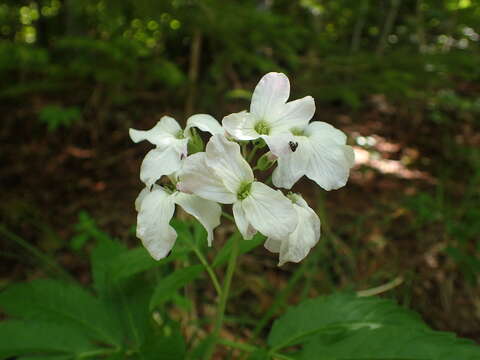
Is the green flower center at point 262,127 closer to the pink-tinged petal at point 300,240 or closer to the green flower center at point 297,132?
the green flower center at point 297,132

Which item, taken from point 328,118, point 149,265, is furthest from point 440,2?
point 149,265

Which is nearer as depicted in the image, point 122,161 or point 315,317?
point 315,317

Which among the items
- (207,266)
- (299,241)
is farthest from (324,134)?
(207,266)

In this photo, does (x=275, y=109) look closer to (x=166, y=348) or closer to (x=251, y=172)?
(x=251, y=172)

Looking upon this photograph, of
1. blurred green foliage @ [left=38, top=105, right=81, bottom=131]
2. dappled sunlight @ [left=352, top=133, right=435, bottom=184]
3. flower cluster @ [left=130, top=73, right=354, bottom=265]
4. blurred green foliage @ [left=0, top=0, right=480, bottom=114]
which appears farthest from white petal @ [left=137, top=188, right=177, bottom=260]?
dappled sunlight @ [left=352, top=133, right=435, bottom=184]

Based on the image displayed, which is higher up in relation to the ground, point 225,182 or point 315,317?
point 225,182

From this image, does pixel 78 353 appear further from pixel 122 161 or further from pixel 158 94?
pixel 158 94

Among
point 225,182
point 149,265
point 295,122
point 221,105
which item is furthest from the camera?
point 221,105
